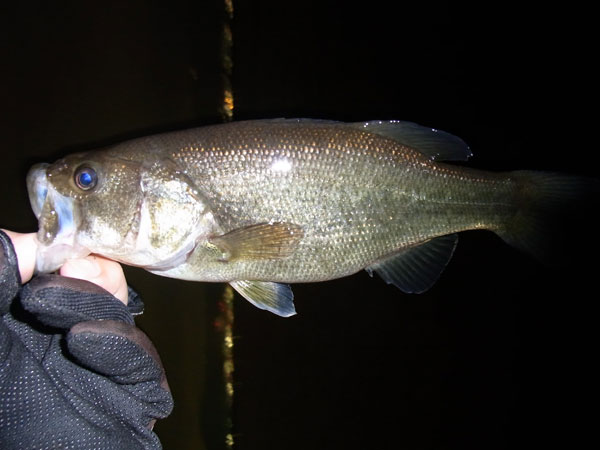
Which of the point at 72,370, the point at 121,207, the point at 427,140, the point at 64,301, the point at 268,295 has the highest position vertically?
the point at 427,140

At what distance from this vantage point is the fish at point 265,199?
0.97m

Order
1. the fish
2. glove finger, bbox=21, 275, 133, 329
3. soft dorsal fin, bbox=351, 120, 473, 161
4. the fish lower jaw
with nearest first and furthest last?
glove finger, bbox=21, 275, 133, 329, the fish lower jaw, the fish, soft dorsal fin, bbox=351, 120, 473, 161

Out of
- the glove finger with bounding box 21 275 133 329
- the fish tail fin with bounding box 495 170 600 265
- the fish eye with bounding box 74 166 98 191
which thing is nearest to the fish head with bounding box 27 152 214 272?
the fish eye with bounding box 74 166 98 191

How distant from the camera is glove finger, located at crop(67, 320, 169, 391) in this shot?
79cm

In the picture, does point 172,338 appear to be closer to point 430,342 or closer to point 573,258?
point 430,342

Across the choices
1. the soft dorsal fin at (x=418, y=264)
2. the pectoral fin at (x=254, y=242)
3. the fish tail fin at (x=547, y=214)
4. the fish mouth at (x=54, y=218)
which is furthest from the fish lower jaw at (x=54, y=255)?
the fish tail fin at (x=547, y=214)

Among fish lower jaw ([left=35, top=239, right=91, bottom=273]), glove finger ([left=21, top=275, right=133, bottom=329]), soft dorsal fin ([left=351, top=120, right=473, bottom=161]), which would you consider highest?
soft dorsal fin ([left=351, top=120, right=473, bottom=161])

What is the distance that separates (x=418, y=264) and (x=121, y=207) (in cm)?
81

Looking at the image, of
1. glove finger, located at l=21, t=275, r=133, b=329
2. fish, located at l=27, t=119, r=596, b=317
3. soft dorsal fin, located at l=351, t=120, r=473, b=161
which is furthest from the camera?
soft dorsal fin, located at l=351, t=120, r=473, b=161

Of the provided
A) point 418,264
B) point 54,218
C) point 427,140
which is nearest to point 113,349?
point 54,218

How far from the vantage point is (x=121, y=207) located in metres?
0.97

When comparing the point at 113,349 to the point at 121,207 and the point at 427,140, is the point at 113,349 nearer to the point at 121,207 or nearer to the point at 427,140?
the point at 121,207

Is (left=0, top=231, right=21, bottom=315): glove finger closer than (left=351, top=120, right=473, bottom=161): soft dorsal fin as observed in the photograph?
Yes

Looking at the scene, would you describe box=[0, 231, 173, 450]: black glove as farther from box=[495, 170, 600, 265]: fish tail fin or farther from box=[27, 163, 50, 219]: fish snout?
box=[495, 170, 600, 265]: fish tail fin
